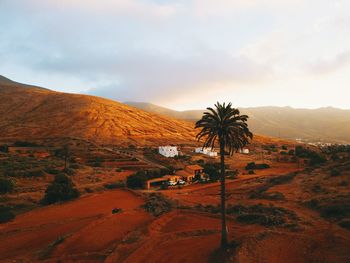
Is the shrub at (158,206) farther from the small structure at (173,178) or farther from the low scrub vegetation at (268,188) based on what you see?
the small structure at (173,178)

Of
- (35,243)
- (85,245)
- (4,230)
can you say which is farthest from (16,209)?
(85,245)

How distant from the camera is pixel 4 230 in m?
22.4

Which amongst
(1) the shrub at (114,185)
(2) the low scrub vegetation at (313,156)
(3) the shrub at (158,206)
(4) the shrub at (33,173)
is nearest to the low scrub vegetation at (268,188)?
(3) the shrub at (158,206)

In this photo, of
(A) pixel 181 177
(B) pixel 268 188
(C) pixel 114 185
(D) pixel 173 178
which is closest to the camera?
(B) pixel 268 188

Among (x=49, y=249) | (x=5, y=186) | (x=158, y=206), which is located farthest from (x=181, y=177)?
(x=49, y=249)

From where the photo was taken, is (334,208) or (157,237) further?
(334,208)

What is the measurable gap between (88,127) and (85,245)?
106872 millimetres

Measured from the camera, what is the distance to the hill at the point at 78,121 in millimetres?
112438

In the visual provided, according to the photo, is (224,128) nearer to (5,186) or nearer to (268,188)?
(268,188)

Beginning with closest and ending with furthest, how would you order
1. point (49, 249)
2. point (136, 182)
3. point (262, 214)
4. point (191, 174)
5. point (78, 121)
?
point (49, 249)
point (262, 214)
point (136, 182)
point (191, 174)
point (78, 121)

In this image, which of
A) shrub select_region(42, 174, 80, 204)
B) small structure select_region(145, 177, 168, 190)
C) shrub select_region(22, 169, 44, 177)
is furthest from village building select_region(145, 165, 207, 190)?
shrub select_region(22, 169, 44, 177)

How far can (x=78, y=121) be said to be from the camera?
413 feet

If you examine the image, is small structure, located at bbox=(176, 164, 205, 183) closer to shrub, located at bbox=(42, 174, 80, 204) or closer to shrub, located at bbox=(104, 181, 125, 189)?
shrub, located at bbox=(104, 181, 125, 189)

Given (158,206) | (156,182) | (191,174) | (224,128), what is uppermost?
(224,128)
